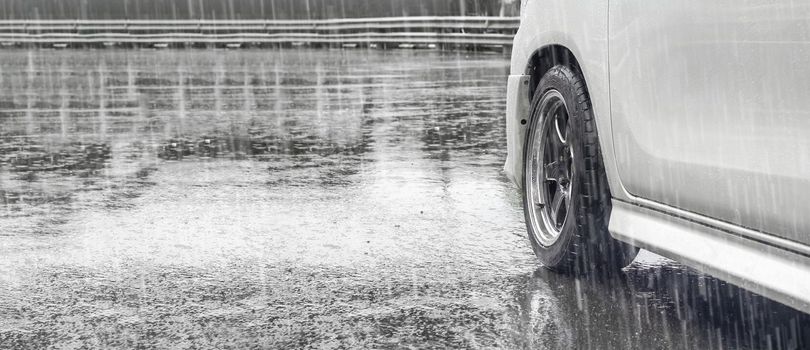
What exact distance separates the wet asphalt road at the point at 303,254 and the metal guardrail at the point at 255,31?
20973 millimetres

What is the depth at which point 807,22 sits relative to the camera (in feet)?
11.4

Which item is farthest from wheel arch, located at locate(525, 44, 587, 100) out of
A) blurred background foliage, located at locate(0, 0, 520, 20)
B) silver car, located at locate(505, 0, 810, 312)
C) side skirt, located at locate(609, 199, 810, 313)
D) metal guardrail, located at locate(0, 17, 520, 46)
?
blurred background foliage, located at locate(0, 0, 520, 20)

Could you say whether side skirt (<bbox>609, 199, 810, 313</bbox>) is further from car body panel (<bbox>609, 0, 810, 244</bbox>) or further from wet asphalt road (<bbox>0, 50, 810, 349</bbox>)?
wet asphalt road (<bbox>0, 50, 810, 349</bbox>)

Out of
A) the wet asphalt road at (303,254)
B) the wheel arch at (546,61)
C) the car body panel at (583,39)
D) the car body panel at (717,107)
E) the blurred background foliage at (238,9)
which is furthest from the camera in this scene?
the blurred background foliage at (238,9)

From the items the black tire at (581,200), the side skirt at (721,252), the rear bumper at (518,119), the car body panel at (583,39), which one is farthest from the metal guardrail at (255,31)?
the side skirt at (721,252)

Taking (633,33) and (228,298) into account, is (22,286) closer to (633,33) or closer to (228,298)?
(228,298)

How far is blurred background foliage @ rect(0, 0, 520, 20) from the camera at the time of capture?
136ft

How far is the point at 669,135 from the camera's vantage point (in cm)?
429

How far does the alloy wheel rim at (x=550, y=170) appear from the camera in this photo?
208 inches

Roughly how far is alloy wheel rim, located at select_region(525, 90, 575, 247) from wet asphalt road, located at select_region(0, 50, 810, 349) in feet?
0.64

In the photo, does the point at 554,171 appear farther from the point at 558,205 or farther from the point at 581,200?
the point at 581,200

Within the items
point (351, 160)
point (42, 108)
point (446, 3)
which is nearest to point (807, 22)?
point (351, 160)

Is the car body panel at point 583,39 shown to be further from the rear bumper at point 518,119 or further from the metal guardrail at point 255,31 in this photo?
the metal guardrail at point 255,31

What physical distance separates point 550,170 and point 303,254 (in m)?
1.18
